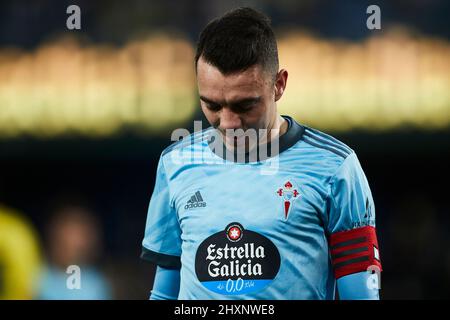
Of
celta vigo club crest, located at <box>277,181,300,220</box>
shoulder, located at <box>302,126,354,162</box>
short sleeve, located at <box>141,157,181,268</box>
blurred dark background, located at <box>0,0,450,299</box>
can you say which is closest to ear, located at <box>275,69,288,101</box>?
shoulder, located at <box>302,126,354,162</box>

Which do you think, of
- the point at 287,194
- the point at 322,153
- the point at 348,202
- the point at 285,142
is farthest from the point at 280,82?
the point at 348,202

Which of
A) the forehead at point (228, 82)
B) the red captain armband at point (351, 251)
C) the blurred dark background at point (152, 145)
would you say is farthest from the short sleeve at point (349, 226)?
the blurred dark background at point (152, 145)

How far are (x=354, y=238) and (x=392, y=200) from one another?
14.0ft

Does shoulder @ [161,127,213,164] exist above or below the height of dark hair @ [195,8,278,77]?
below

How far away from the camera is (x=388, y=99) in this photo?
7672 millimetres

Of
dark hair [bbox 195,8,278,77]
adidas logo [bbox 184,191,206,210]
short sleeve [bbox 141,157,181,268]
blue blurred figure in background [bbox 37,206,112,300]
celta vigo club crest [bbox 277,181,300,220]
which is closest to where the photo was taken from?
dark hair [bbox 195,8,278,77]

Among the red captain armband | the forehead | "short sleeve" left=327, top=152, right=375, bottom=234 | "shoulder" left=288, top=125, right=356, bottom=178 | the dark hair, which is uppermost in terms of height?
the dark hair

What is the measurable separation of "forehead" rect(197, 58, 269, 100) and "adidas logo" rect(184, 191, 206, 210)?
21.6 inches

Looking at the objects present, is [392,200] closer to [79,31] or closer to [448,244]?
[448,244]

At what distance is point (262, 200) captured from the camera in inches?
154

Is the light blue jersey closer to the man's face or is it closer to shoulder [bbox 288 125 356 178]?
shoulder [bbox 288 125 356 178]

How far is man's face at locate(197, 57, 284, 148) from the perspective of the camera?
3713mm
